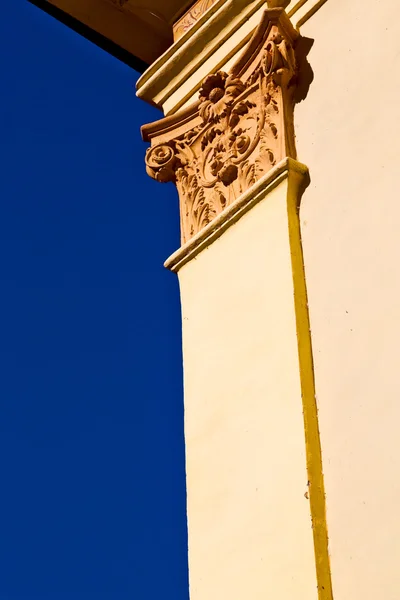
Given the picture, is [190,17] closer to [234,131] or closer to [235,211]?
[234,131]

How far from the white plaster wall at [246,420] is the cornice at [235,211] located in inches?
1.3

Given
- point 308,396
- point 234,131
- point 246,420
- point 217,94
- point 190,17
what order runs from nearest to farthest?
1. point 308,396
2. point 246,420
3. point 234,131
4. point 217,94
5. point 190,17

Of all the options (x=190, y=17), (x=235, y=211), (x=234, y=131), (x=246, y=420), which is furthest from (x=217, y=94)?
(x=246, y=420)

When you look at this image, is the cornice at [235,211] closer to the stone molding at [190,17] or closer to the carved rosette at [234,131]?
the carved rosette at [234,131]

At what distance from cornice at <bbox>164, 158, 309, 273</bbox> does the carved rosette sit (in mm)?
93

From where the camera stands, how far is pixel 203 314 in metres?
4.29

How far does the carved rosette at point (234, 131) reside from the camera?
445 cm

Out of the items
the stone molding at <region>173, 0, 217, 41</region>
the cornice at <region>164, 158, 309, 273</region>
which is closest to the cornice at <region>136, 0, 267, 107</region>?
the stone molding at <region>173, 0, 217, 41</region>

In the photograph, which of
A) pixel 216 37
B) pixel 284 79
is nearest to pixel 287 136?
pixel 284 79

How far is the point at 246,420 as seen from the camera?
3.81 meters

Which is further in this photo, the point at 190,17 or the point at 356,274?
the point at 190,17

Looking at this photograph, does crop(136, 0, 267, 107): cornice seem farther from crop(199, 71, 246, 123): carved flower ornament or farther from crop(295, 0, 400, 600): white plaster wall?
crop(295, 0, 400, 600): white plaster wall

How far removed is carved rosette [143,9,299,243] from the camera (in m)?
4.45

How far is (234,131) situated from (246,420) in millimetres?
1398
